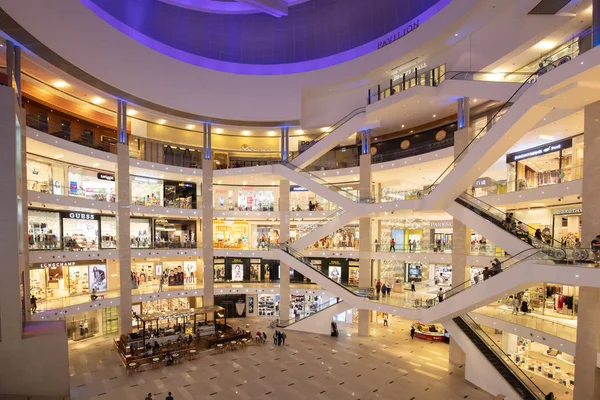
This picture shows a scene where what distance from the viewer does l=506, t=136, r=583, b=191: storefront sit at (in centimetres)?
1330

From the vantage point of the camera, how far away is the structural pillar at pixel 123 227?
17938 mm

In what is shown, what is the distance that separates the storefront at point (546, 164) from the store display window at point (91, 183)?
772 inches

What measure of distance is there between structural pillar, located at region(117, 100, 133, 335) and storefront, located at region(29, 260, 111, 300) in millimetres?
2584

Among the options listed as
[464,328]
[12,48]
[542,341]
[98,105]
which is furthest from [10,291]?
[542,341]

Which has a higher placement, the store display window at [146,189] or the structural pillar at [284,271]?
the store display window at [146,189]

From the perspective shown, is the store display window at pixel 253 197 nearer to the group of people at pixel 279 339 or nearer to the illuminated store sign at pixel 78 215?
the illuminated store sign at pixel 78 215

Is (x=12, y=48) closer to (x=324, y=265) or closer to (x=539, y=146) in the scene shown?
(x=324, y=265)

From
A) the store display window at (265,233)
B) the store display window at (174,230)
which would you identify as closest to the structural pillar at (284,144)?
the store display window at (265,233)

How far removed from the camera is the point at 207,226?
21750mm

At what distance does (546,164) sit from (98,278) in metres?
23.6

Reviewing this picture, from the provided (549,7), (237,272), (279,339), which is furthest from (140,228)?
(549,7)

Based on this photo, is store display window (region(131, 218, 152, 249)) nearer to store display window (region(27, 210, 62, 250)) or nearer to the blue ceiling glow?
store display window (region(27, 210, 62, 250))

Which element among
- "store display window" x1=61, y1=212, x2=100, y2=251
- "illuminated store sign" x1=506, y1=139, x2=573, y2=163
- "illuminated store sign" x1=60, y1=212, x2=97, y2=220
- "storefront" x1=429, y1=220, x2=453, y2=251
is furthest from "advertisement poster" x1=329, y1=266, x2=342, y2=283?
"illuminated store sign" x1=60, y1=212, x2=97, y2=220

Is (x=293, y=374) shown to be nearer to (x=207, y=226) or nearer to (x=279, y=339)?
(x=279, y=339)
